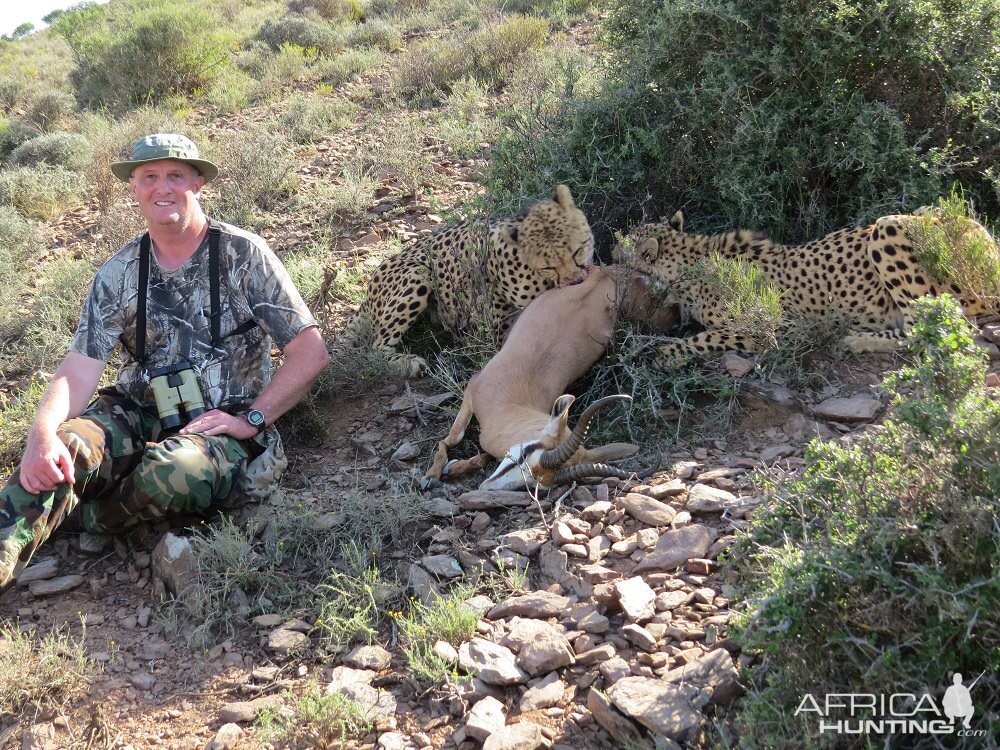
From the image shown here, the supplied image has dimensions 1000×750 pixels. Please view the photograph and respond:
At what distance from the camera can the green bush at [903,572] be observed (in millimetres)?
2373

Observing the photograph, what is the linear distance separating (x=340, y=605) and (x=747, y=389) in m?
2.51

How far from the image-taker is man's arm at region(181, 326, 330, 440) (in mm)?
4523

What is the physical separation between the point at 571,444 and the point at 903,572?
171 cm

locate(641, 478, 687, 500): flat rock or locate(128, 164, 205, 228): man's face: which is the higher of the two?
locate(128, 164, 205, 228): man's face

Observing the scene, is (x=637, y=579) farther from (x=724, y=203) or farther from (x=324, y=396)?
(x=724, y=203)

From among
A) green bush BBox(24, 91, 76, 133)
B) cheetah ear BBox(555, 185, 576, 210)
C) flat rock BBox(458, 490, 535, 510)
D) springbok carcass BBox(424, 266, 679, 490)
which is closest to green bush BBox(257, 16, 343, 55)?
green bush BBox(24, 91, 76, 133)

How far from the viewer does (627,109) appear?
21.4 feet

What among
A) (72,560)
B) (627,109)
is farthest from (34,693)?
(627,109)

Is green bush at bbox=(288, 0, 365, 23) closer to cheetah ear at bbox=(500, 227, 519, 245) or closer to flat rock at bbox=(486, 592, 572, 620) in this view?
cheetah ear at bbox=(500, 227, 519, 245)

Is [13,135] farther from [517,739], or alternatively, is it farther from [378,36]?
[517,739]

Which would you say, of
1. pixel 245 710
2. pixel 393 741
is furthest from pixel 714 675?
pixel 245 710

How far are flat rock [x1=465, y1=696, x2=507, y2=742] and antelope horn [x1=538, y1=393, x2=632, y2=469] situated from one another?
126 centimetres

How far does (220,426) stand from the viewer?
445 centimetres

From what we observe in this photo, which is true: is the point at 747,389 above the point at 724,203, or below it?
below
